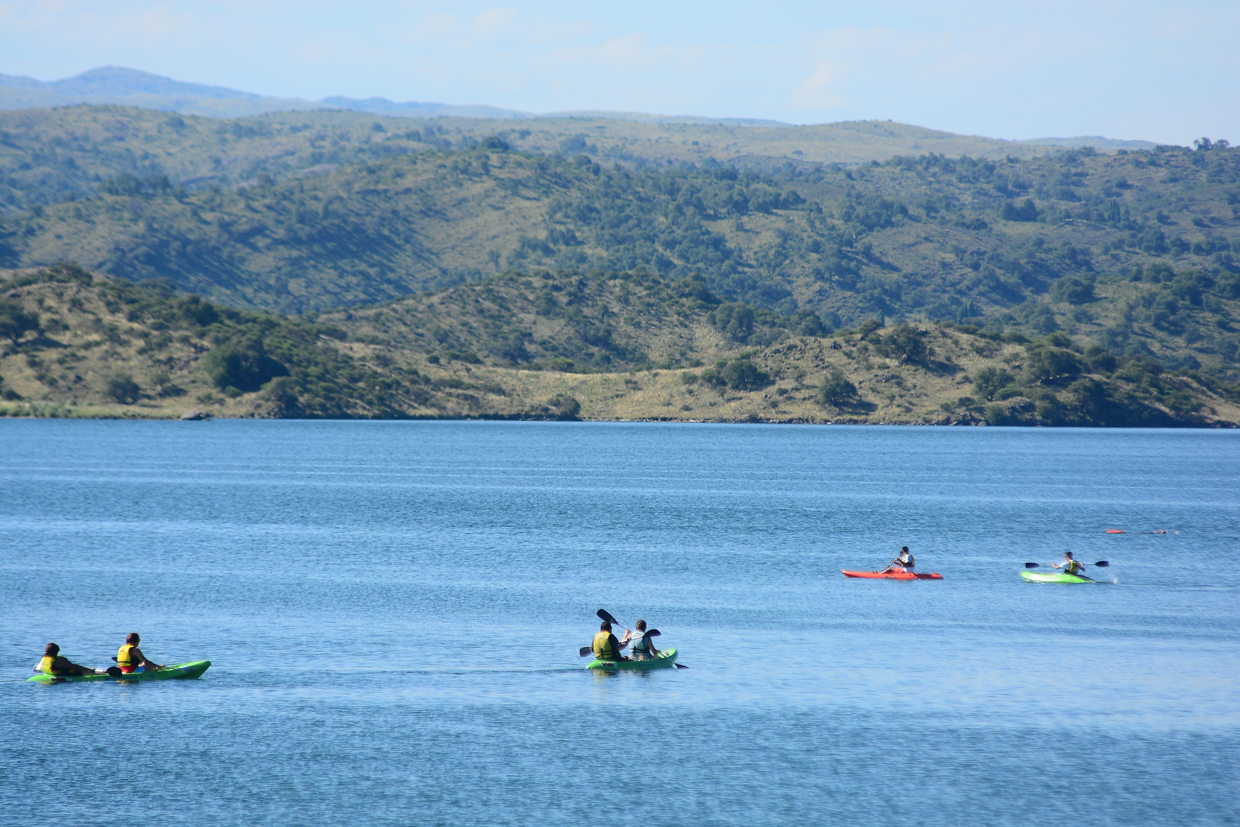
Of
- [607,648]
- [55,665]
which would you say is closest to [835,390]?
[607,648]

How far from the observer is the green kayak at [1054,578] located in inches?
2403

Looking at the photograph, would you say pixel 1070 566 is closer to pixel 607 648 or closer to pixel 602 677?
pixel 607 648

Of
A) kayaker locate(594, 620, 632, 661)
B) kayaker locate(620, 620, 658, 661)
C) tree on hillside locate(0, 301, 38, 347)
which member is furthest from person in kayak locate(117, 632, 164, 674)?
tree on hillside locate(0, 301, 38, 347)

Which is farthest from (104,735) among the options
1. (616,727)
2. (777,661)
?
(777,661)

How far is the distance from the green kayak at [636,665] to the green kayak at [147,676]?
12.9m

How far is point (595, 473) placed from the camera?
4860 inches

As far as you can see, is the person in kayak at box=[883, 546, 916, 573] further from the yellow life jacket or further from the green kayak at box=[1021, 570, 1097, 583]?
the yellow life jacket

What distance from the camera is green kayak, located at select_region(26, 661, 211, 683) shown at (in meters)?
36.9

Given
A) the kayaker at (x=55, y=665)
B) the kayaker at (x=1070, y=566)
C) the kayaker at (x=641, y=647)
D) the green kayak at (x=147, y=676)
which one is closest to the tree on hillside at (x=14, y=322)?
the green kayak at (x=147, y=676)

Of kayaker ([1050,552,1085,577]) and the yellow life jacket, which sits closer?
the yellow life jacket

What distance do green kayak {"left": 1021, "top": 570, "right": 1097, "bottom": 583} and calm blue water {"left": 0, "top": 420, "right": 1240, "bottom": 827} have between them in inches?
39.7

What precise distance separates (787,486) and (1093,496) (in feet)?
90.5

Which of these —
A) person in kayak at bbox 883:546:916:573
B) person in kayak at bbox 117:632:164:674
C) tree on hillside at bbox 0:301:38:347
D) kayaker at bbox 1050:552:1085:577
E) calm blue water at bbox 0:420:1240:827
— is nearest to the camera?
calm blue water at bbox 0:420:1240:827

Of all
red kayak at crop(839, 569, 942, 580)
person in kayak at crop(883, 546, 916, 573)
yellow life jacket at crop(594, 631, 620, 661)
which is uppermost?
yellow life jacket at crop(594, 631, 620, 661)
